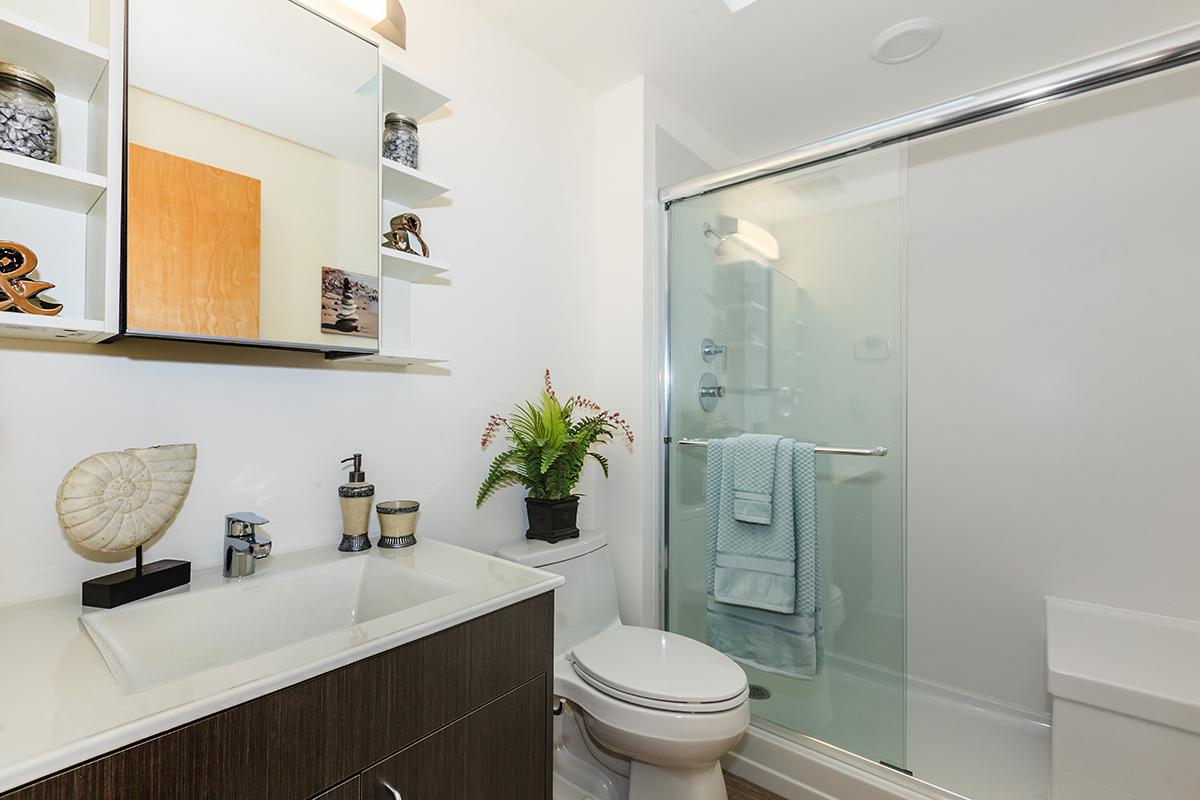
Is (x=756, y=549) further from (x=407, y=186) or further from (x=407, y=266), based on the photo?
(x=407, y=186)

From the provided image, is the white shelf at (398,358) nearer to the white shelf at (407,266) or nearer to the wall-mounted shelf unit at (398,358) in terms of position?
the wall-mounted shelf unit at (398,358)

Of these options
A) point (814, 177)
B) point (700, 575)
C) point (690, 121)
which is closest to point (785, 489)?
point (700, 575)

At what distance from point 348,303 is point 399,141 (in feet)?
1.38

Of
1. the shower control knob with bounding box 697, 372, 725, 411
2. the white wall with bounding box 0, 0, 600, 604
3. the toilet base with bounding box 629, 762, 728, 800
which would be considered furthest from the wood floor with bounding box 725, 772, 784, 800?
the shower control knob with bounding box 697, 372, 725, 411

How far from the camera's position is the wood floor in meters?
1.67

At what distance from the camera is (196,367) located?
1124 mm

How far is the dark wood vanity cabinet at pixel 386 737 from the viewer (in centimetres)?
61

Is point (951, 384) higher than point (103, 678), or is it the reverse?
point (951, 384)

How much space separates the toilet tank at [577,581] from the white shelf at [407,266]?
751 mm

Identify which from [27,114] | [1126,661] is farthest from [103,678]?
[1126,661]

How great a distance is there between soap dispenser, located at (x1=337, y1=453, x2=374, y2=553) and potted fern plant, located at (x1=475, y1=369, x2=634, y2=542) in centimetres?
39

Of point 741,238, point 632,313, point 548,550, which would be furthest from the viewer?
point 632,313

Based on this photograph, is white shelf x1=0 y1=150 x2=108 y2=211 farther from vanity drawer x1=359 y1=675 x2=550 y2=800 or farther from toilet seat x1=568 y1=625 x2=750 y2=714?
toilet seat x1=568 y1=625 x2=750 y2=714

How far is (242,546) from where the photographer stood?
3.51 ft
